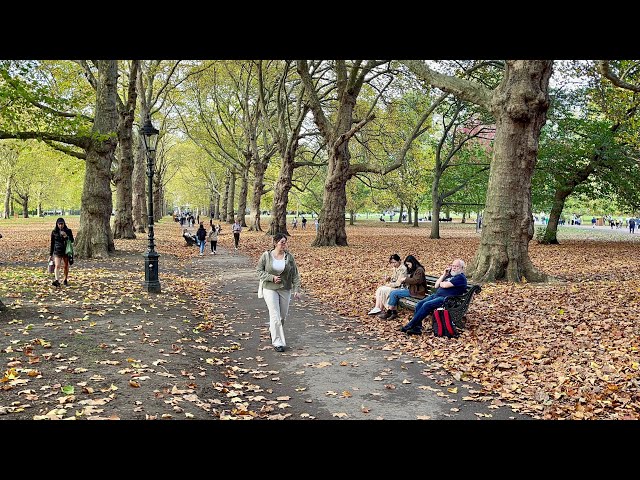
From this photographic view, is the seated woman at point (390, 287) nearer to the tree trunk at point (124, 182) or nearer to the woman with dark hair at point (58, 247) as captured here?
the woman with dark hair at point (58, 247)

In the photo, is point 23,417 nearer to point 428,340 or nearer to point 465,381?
point 465,381

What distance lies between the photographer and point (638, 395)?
5.59m

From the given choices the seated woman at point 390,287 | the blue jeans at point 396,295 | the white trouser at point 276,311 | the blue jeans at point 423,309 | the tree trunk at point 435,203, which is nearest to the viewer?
the white trouser at point 276,311

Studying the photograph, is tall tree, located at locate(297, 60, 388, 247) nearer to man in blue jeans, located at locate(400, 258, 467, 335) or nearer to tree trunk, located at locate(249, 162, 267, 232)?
tree trunk, located at locate(249, 162, 267, 232)

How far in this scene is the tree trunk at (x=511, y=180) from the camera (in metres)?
12.6

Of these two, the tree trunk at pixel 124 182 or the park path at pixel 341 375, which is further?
the tree trunk at pixel 124 182

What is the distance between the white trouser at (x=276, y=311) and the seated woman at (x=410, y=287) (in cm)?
278

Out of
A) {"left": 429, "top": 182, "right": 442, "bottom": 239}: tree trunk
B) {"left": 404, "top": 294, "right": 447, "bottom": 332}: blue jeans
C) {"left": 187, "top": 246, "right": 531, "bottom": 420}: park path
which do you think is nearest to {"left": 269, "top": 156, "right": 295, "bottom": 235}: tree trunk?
Answer: {"left": 429, "top": 182, "right": 442, "bottom": 239}: tree trunk

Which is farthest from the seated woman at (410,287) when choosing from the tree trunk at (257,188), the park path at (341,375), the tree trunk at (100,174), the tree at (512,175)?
the tree trunk at (257,188)

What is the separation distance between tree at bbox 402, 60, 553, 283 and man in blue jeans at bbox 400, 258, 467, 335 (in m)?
4.62

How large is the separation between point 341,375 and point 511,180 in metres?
8.25

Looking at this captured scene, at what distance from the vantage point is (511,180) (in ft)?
42.4
